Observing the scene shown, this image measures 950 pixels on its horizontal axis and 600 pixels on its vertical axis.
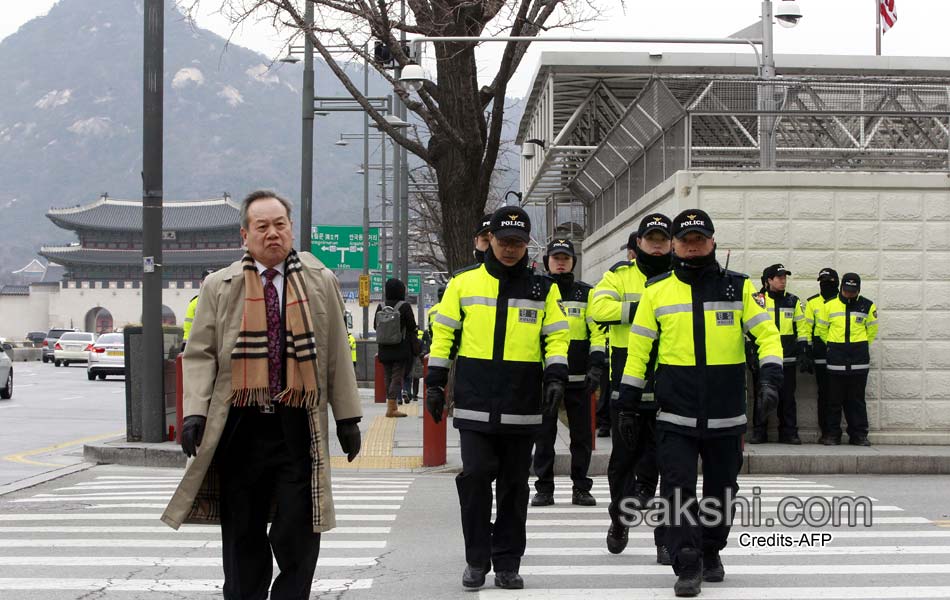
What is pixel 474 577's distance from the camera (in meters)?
7.00

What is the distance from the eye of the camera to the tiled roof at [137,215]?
9847 cm

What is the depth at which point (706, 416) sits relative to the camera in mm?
6922

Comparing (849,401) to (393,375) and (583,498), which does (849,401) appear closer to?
(583,498)

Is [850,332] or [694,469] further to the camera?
[850,332]

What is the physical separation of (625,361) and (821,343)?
21.5ft

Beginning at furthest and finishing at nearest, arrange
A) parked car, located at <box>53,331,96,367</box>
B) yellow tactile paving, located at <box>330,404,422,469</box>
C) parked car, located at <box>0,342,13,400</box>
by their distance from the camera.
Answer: parked car, located at <box>53,331,96,367</box> → parked car, located at <box>0,342,13,400</box> → yellow tactile paving, located at <box>330,404,422,469</box>

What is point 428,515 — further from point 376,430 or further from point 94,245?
point 94,245

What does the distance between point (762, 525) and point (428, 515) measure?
8.15 feet

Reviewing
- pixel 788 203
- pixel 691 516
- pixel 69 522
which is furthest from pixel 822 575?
pixel 788 203

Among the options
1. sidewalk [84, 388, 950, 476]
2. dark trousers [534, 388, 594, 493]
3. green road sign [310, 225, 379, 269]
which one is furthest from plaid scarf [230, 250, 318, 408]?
green road sign [310, 225, 379, 269]

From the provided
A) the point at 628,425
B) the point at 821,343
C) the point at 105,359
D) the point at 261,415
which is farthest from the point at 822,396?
the point at 105,359

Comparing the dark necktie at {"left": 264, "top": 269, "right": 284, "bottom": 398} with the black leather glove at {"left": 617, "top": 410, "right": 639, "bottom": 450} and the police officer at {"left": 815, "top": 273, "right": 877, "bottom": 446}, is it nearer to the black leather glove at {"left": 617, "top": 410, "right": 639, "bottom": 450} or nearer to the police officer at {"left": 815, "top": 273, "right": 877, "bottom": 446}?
the black leather glove at {"left": 617, "top": 410, "right": 639, "bottom": 450}

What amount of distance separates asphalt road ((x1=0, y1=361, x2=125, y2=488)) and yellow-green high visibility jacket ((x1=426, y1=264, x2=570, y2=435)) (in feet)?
21.6

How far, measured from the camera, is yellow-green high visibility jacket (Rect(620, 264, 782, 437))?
6953 mm
